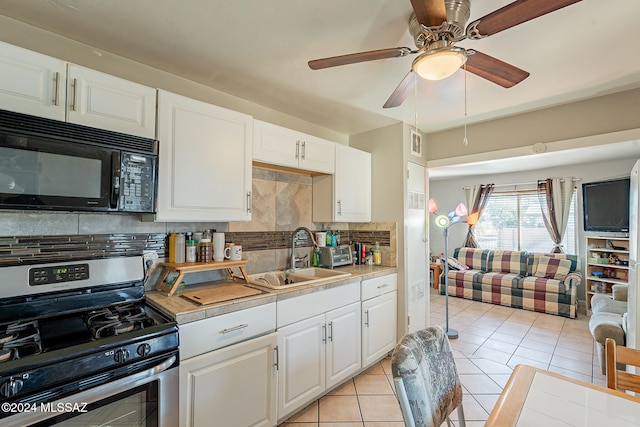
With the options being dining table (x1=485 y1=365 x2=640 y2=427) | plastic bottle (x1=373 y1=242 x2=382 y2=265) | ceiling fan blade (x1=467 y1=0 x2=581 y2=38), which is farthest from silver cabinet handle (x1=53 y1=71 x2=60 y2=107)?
plastic bottle (x1=373 y1=242 x2=382 y2=265)

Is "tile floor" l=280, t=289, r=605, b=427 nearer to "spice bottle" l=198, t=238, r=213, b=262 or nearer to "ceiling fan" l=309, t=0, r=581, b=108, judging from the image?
"spice bottle" l=198, t=238, r=213, b=262

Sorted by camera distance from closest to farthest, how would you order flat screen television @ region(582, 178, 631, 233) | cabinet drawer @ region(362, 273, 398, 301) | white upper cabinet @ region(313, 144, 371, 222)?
1. cabinet drawer @ region(362, 273, 398, 301)
2. white upper cabinet @ region(313, 144, 371, 222)
3. flat screen television @ region(582, 178, 631, 233)

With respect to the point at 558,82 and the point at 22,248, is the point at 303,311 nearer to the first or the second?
the point at 22,248

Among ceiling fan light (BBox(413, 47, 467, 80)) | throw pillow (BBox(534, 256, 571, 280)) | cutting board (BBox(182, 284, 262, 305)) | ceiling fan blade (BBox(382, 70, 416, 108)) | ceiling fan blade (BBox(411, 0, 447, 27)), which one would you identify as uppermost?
ceiling fan blade (BBox(411, 0, 447, 27))

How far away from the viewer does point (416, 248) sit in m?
3.08

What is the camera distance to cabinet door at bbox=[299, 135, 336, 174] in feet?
8.05

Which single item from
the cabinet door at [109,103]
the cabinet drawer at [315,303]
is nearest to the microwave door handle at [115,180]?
the cabinet door at [109,103]

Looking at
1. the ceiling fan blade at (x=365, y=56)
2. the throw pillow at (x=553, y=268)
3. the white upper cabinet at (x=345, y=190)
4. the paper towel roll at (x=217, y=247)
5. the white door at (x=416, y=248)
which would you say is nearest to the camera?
the ceiling fan blade at (x=365, y=56)

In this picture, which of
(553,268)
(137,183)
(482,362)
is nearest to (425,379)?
(137,183)

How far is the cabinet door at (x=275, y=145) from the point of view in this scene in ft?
7.00

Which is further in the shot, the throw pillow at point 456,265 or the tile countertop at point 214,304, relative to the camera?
the throw pillow at point 456,265

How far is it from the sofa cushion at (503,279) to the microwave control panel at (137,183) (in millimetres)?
5024

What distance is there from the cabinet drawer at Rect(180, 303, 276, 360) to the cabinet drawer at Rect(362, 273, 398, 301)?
973 mm

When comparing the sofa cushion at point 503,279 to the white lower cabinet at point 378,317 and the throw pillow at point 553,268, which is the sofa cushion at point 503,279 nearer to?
the throw pillow at point 553,268
